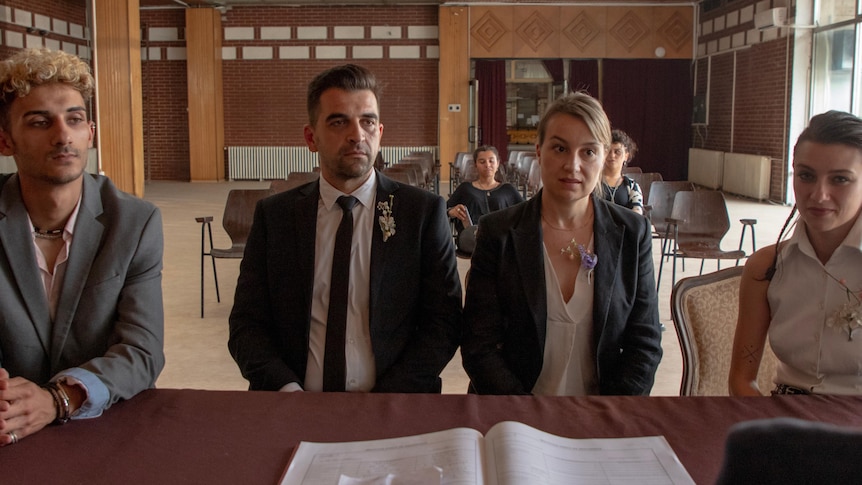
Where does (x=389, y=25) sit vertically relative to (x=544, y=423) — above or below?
above

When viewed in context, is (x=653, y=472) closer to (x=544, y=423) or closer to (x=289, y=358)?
(x=544, y=423)

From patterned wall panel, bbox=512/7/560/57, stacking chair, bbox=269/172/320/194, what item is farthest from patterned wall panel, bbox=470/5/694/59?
stacking chair, bbox=269/172/320/194

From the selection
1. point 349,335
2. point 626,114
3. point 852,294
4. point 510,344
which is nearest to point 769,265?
point 852,294

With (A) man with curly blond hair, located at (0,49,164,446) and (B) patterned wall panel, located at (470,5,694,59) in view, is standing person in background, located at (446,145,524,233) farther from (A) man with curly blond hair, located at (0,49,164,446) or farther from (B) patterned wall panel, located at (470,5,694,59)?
(B) patterned wall panel, located at (470,5,694,59)

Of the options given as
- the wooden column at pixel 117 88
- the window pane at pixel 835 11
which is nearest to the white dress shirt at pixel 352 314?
the wooden column at pixel 117 88

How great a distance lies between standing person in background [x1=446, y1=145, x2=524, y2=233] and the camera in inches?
221

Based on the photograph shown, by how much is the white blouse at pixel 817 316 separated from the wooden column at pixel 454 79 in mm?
14674

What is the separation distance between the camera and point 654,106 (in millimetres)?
16172

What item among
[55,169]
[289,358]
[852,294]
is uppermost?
[55,169]

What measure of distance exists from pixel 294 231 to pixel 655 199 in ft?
17.3

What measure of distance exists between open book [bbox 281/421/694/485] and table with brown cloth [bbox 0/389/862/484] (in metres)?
0.04

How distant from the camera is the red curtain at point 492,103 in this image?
16594 millimetres

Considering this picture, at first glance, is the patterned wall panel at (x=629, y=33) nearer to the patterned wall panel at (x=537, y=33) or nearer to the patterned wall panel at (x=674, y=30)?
the patterned wall panel at (x=674, y=30)

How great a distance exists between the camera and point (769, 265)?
1.93m
